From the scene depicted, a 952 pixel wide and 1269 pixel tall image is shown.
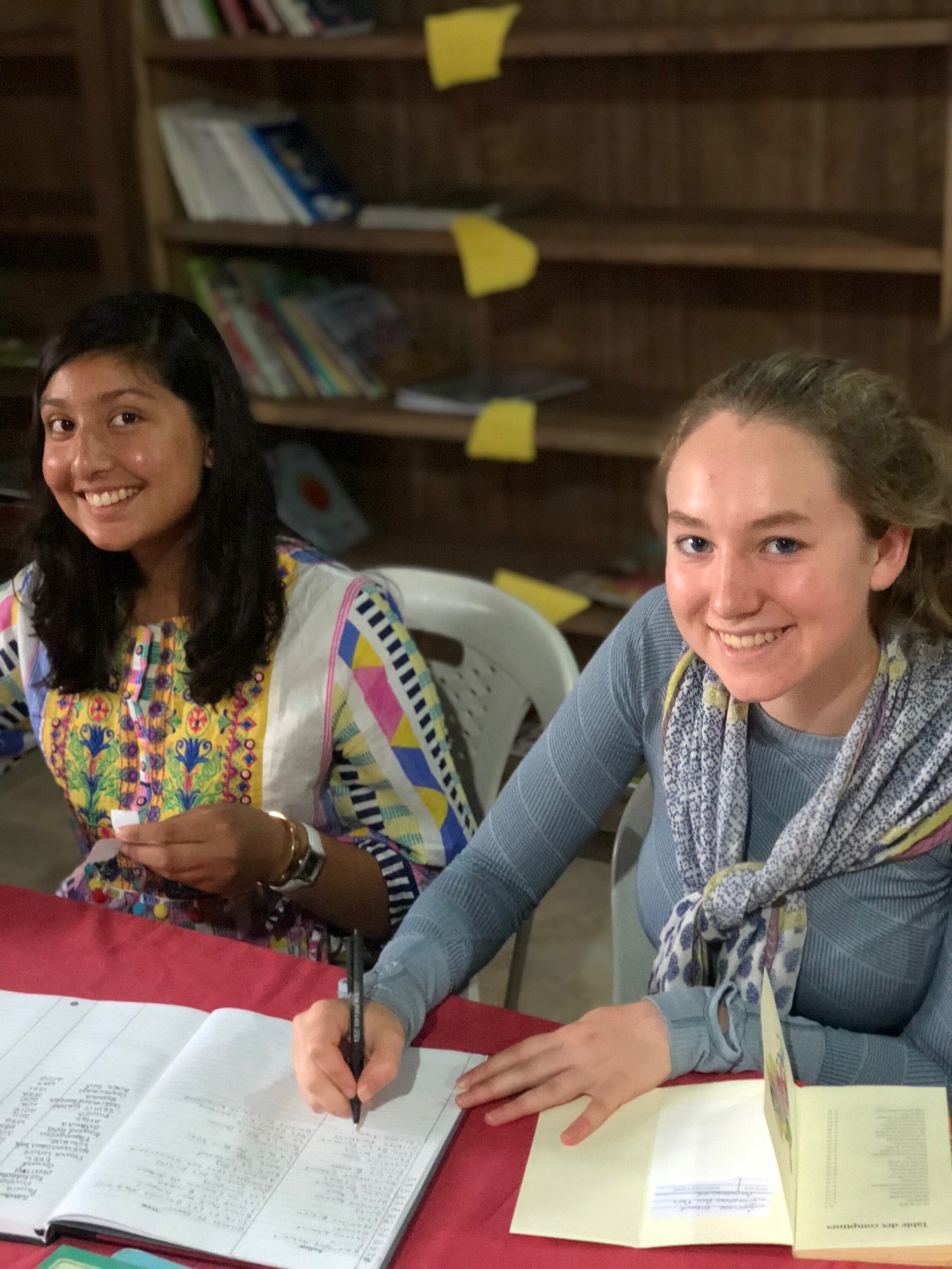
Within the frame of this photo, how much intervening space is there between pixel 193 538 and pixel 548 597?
4.54 feet

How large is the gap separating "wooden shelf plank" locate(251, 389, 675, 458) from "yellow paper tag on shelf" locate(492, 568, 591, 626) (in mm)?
274

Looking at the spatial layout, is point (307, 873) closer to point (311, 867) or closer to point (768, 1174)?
point (311, 867)

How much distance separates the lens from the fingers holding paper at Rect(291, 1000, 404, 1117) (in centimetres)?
98

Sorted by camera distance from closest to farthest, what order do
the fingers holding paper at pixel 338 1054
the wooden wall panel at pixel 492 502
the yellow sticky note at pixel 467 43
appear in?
the fingers holding paper at pixel 338 1054 → the yellow sticky note at pixel 467 43 → the wooden wall panel at pixel 492 502

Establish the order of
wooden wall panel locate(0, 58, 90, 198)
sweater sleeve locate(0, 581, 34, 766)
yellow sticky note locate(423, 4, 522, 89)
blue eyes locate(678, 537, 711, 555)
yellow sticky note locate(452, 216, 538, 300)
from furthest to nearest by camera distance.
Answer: wooden wall panel locate(0, 58, 90, 198) → yellow sticky note locate(452, 216, 538, 300) → yellow sticky note locate(423, 4, 522, 89) → sweater sleeve locate(0, 581, 34, 766) → blue eyes locate(678, 537, 711, 555)

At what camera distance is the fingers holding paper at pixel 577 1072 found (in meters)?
0.98

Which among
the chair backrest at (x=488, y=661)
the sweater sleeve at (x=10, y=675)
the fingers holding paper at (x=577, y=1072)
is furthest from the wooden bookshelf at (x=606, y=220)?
the fingers holding paper at (x=577, y=1072)

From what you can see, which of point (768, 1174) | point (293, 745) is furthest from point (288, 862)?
point (768, 1174)

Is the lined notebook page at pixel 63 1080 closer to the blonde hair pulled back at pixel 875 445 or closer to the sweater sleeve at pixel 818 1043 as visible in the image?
the sweater sleeve at pixel 818 1043

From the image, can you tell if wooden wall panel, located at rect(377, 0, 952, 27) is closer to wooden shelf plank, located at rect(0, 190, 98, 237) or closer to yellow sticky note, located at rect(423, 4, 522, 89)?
yellow sticky note, located at rect(423, 4, 522, 89)

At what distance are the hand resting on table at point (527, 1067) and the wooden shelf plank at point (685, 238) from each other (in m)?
1.67

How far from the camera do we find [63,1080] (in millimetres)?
1023

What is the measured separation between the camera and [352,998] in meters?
1.02

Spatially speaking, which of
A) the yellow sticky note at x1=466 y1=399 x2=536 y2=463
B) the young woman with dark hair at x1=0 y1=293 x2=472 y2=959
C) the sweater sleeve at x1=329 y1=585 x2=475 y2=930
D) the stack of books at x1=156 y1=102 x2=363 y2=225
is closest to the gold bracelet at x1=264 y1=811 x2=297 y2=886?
the young woman with dark hair at x1=0 y1=293 x2=472 y2=959
